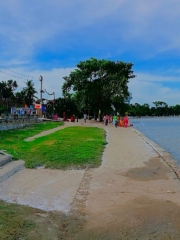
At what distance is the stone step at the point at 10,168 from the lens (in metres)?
7.38

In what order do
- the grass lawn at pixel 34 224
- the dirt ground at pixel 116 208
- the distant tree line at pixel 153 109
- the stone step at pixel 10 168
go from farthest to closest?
the distant tree line at pixel 153 109, the stone step at pixel 10 168, the dirt ground at pixel 116 208, the grass lawn at pixel 34 224

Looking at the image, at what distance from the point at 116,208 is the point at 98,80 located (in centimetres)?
4156

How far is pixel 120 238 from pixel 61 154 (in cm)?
660

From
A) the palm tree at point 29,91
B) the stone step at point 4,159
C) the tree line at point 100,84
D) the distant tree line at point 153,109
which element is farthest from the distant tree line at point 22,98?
the distant tree line at point 153,109

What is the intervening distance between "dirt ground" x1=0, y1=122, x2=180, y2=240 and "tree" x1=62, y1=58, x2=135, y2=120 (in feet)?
119

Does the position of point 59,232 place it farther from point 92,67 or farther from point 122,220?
point 92,67

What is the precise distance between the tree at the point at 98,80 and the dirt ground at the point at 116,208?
36.4m

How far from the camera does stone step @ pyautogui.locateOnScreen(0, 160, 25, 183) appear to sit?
7.38m

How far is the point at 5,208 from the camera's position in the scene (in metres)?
5.10

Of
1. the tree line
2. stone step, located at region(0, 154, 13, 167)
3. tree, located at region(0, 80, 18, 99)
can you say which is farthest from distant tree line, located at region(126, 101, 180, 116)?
stone step, located at region(0, 154, 13, 167)

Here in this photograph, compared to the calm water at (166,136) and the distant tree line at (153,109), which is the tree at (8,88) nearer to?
the calm water at (166,136)

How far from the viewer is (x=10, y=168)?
8195 mm

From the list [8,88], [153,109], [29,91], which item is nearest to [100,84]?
[29,91]

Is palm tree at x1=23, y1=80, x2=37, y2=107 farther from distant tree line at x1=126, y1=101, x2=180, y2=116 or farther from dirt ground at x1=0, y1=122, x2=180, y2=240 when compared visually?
distant tree line at x1=126, y1=101, x2=180, y2=116
